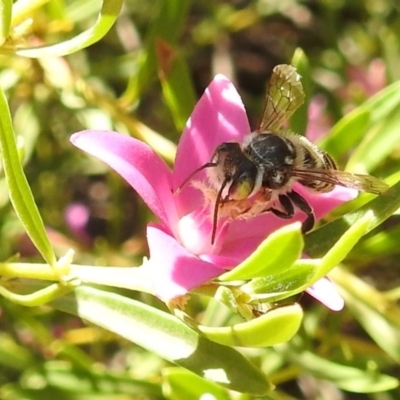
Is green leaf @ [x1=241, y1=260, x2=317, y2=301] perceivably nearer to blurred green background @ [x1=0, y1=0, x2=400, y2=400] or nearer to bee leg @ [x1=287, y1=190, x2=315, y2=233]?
bee leg @ [x1=287, y1=190, x2=315, y2=233]

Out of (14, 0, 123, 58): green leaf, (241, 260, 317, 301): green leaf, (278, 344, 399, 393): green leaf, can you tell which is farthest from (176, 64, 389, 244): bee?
(278, 344, 399, 393): green leaf

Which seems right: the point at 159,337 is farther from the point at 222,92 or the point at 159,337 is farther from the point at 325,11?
the point at 325,11

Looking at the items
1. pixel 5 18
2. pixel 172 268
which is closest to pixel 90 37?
pixel 5 18

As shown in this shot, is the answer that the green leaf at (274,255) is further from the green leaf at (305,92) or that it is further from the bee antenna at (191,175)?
the green leaf at (305,92)

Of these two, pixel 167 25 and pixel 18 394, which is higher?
pixel 167 25

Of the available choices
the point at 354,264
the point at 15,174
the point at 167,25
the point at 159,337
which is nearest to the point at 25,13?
the point at 15,174

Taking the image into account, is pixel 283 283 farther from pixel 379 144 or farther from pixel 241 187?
pixel 379 144

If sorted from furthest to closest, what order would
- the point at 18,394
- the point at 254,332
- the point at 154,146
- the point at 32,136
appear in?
the point at 32,136, the point at 154,146, the point at 18,394, the point at 254,332
